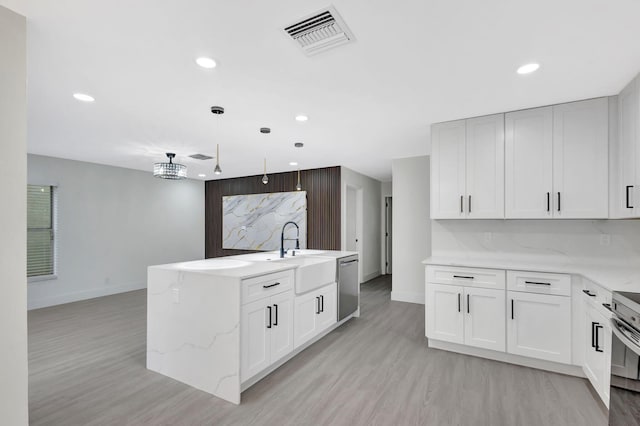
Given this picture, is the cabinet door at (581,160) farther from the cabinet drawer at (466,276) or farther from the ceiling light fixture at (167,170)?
the ceiling light fixture at (167,170)

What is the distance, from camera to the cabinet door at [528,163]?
2982mm

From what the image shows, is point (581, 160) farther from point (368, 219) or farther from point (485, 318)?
point (368, 219)

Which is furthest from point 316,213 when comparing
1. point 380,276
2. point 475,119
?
point 475,119

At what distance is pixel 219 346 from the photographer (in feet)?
7.88

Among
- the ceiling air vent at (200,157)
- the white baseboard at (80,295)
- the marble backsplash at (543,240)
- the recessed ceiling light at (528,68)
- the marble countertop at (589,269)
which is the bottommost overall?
the white baseboard at (80,295)

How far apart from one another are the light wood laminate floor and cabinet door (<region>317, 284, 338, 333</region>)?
8.4 inches

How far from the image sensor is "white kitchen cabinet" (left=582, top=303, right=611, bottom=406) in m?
2.17

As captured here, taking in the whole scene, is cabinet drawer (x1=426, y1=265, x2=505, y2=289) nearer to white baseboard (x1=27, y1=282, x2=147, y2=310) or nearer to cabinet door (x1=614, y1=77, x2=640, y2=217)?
cabinet door (x1=614, y1=77, x2=640, y2=217)

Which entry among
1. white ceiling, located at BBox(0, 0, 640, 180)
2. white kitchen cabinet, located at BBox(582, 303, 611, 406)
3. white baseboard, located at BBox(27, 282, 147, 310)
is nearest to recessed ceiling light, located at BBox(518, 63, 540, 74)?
white ceiling, located at BBox(0, 0, 640, 180)

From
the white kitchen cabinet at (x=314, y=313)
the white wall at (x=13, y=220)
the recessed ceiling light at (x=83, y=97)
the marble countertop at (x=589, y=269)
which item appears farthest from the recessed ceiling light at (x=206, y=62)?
the marble countertop at (x=589, y=269)

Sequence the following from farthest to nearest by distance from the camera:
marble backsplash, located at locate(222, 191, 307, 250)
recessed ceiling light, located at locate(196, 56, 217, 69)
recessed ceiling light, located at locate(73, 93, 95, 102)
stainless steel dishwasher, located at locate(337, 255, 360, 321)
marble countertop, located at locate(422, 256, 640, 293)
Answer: marble backsplash, located at locate(222, 191, 307, 250), stainless steel dishwasher, located at locate(337, 255, 360, 321), recessed ceiling light, located at locate(73, 93, 95, 102), marble countertop, located at locate(422, 256, 640, 293), recessed ceiling light, located at locate(196, 56, 217, 69)

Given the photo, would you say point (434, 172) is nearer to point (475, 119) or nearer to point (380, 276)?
point (475, 119)

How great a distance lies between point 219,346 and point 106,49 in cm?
224

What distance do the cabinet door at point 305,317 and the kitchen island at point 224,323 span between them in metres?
0.01
